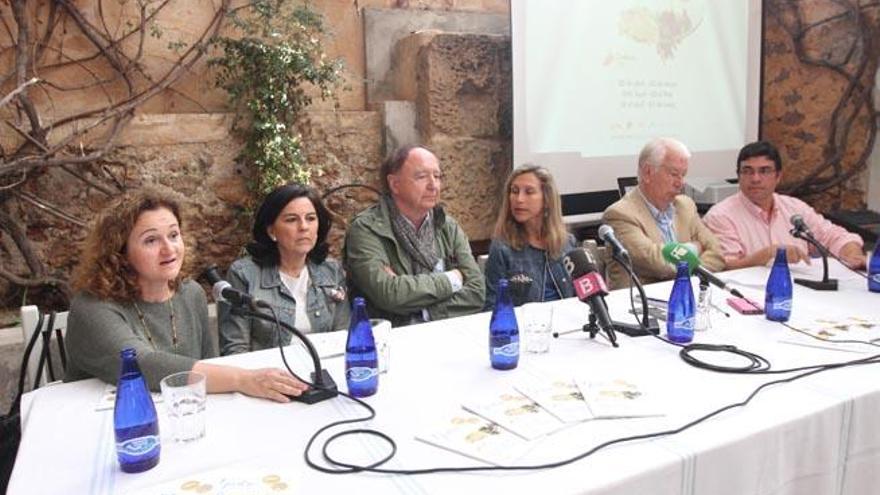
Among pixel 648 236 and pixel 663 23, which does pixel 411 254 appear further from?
pixel 663 23

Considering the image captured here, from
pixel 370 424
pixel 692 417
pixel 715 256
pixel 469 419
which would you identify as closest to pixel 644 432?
pixel 692 417

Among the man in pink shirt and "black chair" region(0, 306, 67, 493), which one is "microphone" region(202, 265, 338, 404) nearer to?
"black chair" region(0, 306, 67, 493)

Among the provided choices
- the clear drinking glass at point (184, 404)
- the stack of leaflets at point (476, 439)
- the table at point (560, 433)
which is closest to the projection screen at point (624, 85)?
the table at point (560, 433)

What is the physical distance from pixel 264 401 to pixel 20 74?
254cm

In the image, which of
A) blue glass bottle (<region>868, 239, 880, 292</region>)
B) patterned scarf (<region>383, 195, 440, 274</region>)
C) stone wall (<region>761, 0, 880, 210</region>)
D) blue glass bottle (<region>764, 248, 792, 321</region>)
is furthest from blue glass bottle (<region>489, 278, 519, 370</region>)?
stone wall (<region>761, 0, 880, 210</region>)

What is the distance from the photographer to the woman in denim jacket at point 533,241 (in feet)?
8.14

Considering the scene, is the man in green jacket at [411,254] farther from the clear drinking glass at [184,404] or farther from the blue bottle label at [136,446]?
the blue bottle label at [136,446]

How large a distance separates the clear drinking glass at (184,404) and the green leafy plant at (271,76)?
89.9 inches

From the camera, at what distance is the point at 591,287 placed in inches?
67.9

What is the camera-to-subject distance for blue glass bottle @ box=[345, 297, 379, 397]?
1.38m

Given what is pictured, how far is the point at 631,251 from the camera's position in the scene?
277 cm

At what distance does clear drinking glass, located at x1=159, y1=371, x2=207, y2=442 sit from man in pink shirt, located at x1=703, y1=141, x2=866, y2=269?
7.88 ft

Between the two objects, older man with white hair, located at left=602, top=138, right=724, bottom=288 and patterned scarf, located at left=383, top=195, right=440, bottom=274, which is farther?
older man with white hair, located at left=602, top=138, right=724, bottom=288

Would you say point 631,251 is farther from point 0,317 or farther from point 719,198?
point 0,317
